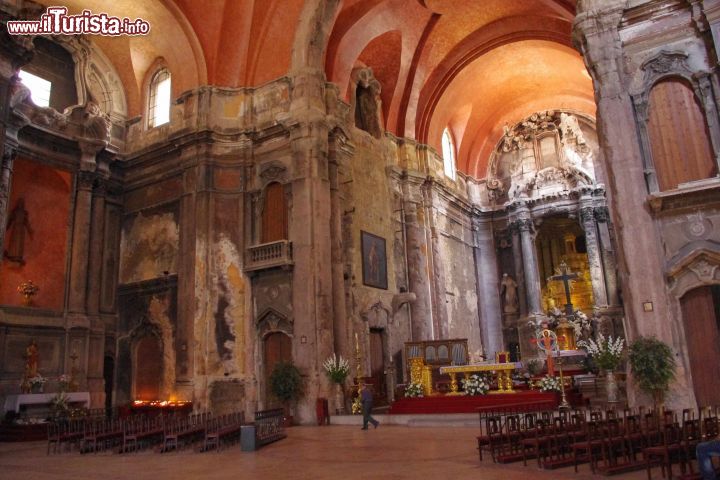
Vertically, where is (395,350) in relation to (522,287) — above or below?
below

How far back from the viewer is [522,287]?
1128 inches

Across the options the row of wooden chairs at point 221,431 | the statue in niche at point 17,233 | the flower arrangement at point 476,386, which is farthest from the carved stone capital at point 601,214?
the statue in niche at point 17,233

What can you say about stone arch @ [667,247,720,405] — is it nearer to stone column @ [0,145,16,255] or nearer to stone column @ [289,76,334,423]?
stone column @ [289,76,334,423]

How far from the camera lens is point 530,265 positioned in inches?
1120

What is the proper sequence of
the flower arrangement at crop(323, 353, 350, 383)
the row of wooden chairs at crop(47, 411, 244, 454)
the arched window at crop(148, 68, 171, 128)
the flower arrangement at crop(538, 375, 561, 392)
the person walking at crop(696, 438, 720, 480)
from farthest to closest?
the arched window at crop(148, 68, 171, 128) → the flower arrangement at crop(323, 353, 350, 383) → the flower arrangement at crop(538, 375, 561, 392) → the row of wooden chairs at crop(47, 411, 244, 454) → the person walking at crop(696, 438, 720, 480)

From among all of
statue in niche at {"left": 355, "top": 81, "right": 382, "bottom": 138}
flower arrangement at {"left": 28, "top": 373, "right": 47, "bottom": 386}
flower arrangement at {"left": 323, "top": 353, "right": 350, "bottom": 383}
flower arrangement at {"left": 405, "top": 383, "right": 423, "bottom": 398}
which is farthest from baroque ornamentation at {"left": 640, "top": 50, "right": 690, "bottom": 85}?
flower arrangement at {"left": 28, "top": 373, "right": 47, "bottom": 386}

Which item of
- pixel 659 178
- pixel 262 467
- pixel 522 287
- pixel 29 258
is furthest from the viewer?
pixel 522 287

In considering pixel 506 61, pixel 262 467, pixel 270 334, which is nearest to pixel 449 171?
pixel 506 61

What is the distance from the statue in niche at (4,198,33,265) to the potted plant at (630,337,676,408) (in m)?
18.2

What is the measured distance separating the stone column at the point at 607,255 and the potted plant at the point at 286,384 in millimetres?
16767

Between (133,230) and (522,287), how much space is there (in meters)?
18.0

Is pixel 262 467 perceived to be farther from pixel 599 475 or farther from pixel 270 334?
pixel 270 334

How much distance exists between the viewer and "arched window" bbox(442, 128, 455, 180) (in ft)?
93.9

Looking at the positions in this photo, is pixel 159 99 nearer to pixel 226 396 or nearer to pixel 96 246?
pixel 96 246
